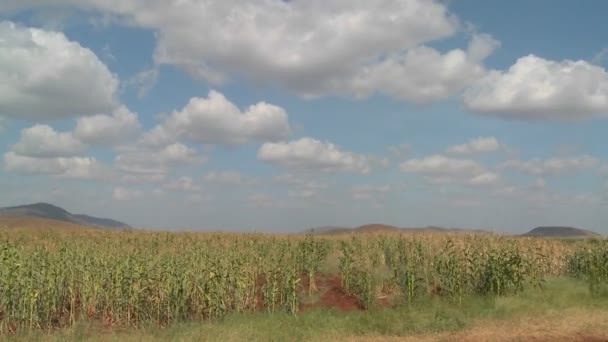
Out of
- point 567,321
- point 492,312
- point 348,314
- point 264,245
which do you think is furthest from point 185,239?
point 567,321

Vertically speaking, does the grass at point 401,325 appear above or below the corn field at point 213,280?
below

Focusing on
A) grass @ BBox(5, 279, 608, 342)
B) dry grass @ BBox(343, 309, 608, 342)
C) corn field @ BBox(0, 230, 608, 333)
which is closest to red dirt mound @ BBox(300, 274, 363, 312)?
corn field @ BBox(0, 230, 608, 333)

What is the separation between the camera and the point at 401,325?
1399cm

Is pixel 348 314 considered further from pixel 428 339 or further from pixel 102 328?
pixel 102 328

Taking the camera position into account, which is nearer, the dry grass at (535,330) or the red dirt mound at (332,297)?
the dry grass at (535,330)

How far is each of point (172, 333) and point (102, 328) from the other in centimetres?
257

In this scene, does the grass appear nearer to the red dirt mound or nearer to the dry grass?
the dry grass

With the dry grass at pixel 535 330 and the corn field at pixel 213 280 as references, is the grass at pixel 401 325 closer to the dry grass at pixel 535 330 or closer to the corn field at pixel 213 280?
the dry grass at pixel 535 330

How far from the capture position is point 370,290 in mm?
17812

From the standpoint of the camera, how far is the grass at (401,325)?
1223 centimetres

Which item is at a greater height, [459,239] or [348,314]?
[459,239]

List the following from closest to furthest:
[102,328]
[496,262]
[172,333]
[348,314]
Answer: [172,333]
[102,328]
[348,314]
[496,262]

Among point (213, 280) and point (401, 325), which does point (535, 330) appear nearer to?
point (401, 325)

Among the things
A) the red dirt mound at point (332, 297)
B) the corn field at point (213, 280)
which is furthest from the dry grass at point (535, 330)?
the red dirt mound at point (332, 297)
